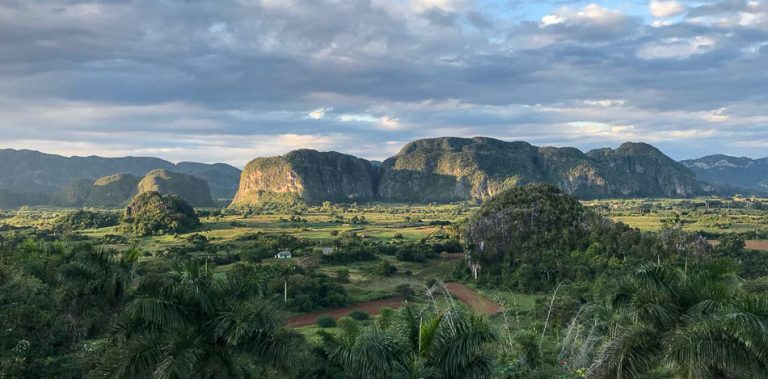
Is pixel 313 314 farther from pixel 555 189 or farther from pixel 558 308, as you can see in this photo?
pixel 555 189

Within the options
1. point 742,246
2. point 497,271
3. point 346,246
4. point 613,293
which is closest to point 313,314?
point 497,271

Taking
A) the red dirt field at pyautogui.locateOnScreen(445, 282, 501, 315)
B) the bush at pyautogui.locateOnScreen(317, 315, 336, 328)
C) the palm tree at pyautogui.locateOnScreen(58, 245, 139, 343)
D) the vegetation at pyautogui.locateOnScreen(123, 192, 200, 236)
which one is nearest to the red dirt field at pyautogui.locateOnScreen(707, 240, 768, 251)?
the red dirt field at pyautogui.locateOnScreen(445, 282, 501, 315)

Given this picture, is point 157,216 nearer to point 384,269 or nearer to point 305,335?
point 384,269

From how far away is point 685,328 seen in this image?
11.2 m

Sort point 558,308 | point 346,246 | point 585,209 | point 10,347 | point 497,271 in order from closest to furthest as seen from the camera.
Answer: point 10,347 → point 558,308 → point 497,271 → point 585,209 → point 346,246

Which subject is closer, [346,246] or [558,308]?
[558,308]

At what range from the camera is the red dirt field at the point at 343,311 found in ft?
148

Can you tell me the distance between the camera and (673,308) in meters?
12.3

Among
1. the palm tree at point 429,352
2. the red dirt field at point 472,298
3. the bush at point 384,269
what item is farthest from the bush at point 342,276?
the palm tree at point 429,352

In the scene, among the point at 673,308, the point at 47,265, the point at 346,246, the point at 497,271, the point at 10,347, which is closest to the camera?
the point at 673,308

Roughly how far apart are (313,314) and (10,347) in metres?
33.6

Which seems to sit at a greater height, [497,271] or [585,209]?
[585,209]

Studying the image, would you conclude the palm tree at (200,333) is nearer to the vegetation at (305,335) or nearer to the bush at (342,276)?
the vegetation at (305,335)

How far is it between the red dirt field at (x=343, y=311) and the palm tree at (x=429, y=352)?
3212 cm
